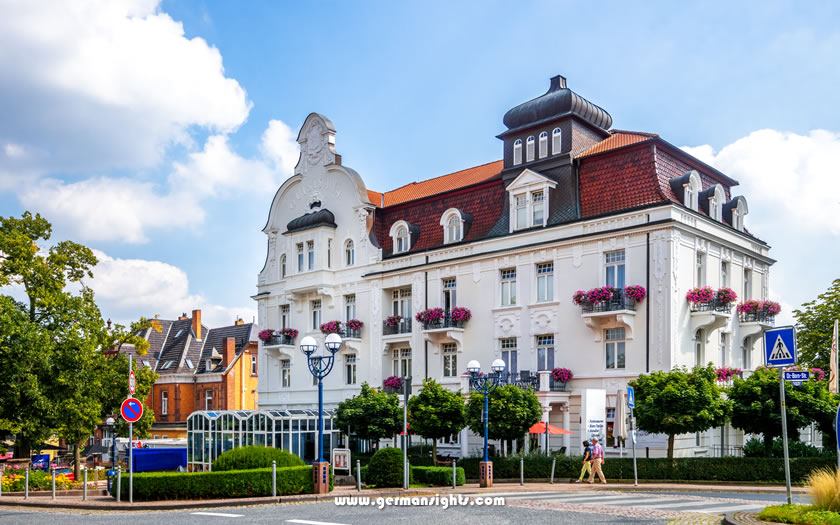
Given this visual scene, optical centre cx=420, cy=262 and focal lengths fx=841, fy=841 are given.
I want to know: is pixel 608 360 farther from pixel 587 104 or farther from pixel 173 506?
pixel 173 506

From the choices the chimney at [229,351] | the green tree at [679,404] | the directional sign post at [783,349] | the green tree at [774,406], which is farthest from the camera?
the chimney at [229,351]

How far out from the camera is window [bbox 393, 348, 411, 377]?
141ft

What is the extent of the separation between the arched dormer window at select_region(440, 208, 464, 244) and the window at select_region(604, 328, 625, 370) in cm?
970

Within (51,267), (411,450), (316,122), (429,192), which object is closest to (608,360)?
(411,450)

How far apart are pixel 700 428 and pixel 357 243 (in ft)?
71.1

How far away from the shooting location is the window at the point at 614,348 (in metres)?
34.1

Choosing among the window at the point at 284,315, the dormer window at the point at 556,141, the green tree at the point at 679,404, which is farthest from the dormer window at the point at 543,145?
the window at the point at 284,315

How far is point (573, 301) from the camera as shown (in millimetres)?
35000

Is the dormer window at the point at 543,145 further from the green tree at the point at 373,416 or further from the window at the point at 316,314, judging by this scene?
the window at the point at 316,314

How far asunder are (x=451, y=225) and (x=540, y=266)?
6.00 m

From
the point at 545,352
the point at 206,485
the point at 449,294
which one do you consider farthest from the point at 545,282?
the point at 206,485

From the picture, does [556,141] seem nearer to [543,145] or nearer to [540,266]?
[543,145]

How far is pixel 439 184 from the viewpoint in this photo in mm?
46125

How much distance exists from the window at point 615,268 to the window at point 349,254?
15727 millimetres
